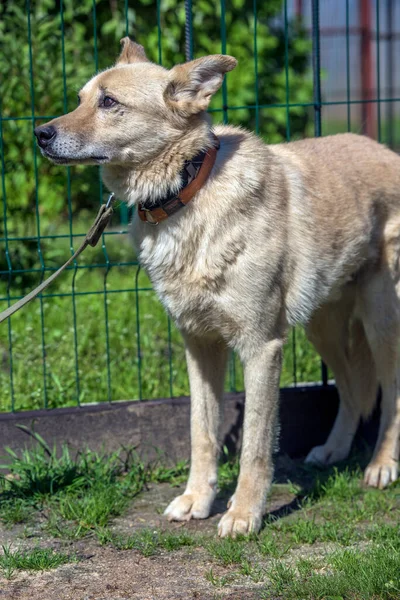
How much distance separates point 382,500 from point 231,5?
576 cm

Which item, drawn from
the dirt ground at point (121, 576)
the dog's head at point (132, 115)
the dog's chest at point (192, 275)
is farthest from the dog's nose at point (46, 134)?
the dirt ground at point (121, 576)

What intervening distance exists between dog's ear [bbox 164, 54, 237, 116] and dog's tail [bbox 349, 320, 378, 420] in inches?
63.6

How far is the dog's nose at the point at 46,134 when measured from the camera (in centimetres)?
372

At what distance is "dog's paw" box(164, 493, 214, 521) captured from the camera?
13.4 ft

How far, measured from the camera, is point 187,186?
3816 mm

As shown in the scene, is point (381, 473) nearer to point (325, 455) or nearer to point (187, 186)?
point (325, 455)

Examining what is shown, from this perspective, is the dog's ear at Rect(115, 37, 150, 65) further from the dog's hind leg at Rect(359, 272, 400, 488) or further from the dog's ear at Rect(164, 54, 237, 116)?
the dog's hind leg at Rect(359, 272, 400, 488)

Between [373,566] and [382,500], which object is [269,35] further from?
[373,566]

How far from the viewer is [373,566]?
3.30m

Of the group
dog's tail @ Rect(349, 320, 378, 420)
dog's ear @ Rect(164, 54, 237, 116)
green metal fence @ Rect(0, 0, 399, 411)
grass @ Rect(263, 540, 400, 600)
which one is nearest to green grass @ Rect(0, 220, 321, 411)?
green metal fence @ Rect(0, 0, 399, 411)

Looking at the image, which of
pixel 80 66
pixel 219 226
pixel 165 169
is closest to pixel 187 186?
pixel 165 169

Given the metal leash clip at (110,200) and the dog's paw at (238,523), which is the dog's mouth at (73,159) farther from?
the dog's paw at (238,523)

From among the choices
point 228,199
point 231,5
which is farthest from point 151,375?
point 231,5

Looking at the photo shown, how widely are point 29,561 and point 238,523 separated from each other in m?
0.92
